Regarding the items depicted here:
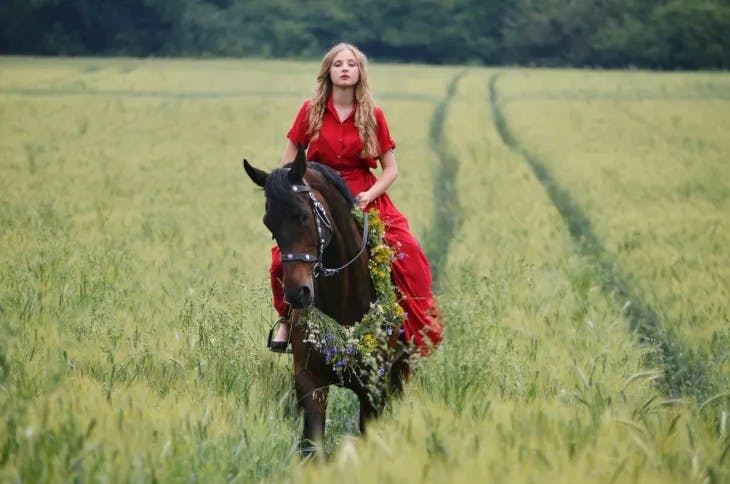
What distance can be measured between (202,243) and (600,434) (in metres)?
8.61

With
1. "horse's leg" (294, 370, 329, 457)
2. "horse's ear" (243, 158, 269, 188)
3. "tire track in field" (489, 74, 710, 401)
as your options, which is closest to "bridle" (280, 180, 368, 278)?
"horse's ear" (243, 158, 269, 188)

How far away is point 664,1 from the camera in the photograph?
3312 inches

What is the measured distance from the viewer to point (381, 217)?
20.6 feet

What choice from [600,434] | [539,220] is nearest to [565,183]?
[539,220]

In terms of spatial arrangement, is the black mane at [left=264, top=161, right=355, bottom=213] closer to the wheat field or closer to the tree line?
the wheat field

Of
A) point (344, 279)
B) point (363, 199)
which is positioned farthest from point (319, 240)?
point (363, 199)

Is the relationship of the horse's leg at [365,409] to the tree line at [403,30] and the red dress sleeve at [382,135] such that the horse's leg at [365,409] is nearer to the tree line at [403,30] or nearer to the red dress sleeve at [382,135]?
the red dress sleeve at [382,135]

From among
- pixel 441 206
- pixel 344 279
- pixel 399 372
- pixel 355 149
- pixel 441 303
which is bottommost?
pixel 399 372

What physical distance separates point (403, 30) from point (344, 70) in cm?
7966

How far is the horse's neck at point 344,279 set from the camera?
5551 mm

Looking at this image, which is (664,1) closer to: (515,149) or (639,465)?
(515,149)

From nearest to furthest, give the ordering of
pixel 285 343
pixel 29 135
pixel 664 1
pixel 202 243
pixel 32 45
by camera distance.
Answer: pixel 285 343 < pixel 202 243 < pixel 29 135 < pixel 32 45 < pixel 664 1

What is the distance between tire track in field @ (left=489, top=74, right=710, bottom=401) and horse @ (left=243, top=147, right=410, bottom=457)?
1.77m

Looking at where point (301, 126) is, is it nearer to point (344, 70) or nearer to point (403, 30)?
point (344, 70)
